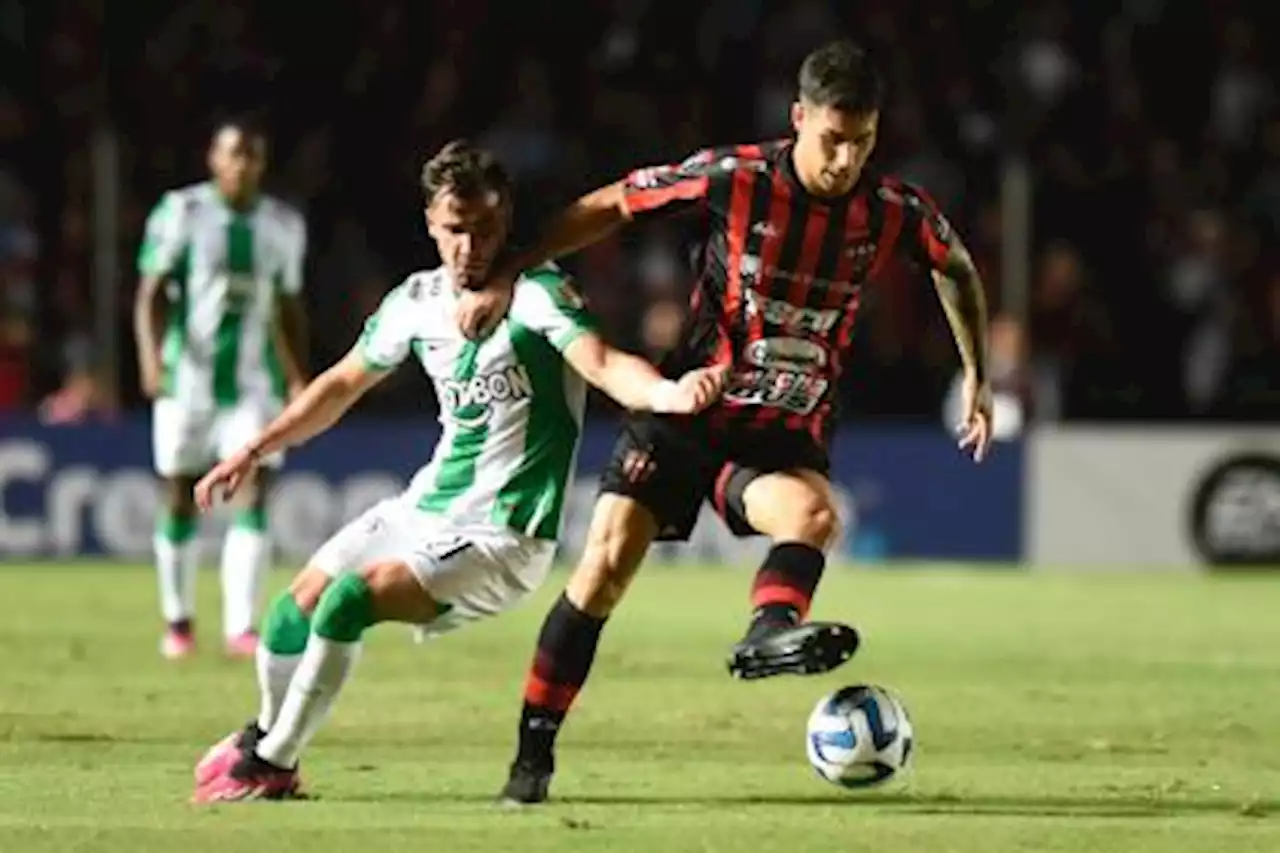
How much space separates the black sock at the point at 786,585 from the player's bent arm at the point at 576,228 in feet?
3.11

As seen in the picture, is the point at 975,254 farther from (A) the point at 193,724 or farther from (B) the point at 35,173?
(A) the point at 193,724

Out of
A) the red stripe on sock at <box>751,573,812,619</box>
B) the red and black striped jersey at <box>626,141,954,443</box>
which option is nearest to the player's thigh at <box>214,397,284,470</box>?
the red and black striped jersey at <box>626,141,954,443</box>

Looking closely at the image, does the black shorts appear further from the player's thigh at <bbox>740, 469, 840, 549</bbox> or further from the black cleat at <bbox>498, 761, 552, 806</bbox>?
the black cleat at <bbox>498, 761, 552, 806</bbox>

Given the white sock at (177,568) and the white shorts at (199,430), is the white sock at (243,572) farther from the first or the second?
the white shorts at (199,430)

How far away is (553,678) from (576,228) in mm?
1188

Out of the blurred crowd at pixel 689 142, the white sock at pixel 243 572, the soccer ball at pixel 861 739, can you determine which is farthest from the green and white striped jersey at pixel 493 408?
the blurred crowd at pixel 689 142

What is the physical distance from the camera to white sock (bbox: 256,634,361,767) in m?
8.45

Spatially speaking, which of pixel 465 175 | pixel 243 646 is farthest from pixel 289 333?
pixel 465 175

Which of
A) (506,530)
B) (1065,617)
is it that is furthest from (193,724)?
(1065,617)

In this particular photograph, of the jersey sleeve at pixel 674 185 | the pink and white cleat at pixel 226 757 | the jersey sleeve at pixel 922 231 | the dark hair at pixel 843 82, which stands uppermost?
the dark hair at pixel 843 82

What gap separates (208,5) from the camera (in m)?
21.5

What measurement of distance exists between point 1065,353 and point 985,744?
10464mm

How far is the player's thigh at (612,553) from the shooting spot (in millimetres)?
8789

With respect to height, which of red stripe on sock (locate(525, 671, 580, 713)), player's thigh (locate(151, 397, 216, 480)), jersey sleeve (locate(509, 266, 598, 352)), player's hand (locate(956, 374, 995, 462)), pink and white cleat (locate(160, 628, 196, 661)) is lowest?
pink and white cleat (locate(160, 628, 196, 661))
